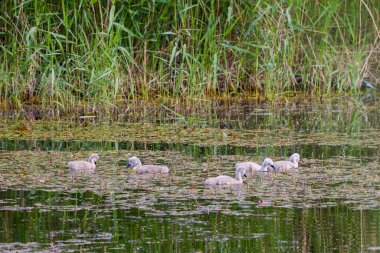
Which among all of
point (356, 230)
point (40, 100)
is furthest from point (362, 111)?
point (356, 230)

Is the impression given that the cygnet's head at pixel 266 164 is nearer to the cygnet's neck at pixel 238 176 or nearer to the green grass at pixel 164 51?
the cygnet's neck at pixel 238 176

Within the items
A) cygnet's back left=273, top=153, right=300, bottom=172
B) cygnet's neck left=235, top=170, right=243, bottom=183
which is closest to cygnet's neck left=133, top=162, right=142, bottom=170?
cygnet's neck left=235, top=170, right=243, bottom=183

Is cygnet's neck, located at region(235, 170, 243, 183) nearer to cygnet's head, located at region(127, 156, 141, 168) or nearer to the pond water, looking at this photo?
the pond water

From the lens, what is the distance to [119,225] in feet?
20.2

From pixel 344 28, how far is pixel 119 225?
25.5 feet

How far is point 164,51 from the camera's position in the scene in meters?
12.0

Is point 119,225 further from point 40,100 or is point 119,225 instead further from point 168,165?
point 40,100

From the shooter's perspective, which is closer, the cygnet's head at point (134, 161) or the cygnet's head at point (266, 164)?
the cygnet's head at point (266, 164)

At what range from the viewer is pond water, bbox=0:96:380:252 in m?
5.84

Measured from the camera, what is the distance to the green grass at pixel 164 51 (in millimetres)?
11141

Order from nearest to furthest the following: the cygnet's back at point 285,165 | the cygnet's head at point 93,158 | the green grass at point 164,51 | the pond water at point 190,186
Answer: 1. the pond water at point 190,186
2. the cygnet's back at point 285,165
3. the cygnet's head at point 93,158
4. the green grass at point 164,51

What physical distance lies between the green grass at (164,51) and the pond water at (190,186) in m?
0.49

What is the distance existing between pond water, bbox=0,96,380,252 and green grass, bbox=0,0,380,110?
0.49 metres

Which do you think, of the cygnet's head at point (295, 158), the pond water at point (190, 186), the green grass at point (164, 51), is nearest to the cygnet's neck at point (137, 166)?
the pond water at point (190, 186)
